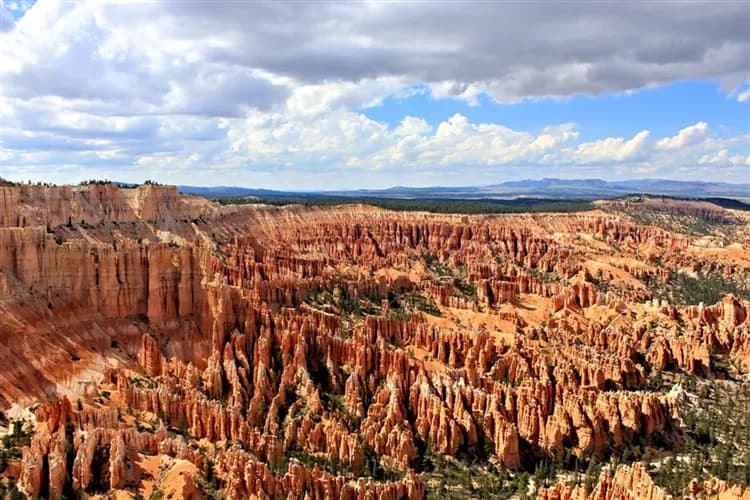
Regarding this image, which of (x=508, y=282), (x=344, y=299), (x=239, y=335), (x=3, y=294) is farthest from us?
(x=508, y=282)

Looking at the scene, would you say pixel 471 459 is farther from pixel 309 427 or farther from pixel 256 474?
pixel 256 474

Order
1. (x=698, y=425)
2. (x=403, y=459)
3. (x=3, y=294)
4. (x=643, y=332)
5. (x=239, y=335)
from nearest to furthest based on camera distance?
1. (x=403, y=459)
2. (x=3, y=294)
3. (x=698, y=425)
4. (x=239, y=335)
5. (x=643, y=332)

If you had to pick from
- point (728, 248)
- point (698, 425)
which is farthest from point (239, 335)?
point (728, 248)

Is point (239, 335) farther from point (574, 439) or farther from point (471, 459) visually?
point (574, 439)

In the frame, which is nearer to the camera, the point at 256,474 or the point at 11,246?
the point at 256,474

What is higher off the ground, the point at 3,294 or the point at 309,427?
the point at 3,294

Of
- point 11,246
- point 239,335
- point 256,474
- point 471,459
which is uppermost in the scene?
point 11,246
